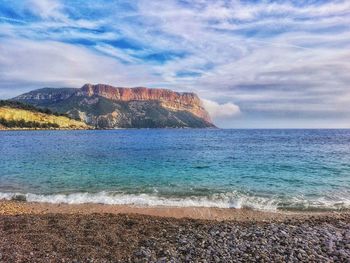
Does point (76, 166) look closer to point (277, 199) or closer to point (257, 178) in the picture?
point (257, 178)

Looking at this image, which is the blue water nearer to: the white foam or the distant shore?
the white foam

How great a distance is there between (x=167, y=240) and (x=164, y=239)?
0.53ft

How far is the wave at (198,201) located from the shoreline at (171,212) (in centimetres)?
80

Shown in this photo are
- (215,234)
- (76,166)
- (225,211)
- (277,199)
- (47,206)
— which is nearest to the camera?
(215,234)

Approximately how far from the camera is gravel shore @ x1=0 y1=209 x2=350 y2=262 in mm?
11523

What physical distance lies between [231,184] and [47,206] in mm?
14802

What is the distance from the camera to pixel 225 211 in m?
20.4

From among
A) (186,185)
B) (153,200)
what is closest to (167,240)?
(153,200)

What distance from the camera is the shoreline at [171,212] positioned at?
18.9 meters

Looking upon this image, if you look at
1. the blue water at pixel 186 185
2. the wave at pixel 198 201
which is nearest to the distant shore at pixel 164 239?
the wave at pixel 198 201

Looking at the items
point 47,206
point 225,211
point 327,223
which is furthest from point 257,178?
point 47,206

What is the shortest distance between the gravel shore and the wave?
4807 mm

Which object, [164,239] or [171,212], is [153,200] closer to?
[171,212]

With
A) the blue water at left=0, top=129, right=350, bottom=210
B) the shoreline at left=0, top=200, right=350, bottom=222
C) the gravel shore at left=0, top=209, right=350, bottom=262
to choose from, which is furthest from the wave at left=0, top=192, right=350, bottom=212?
the gravel shore at left=0, top=209, right=350, bottom=262
